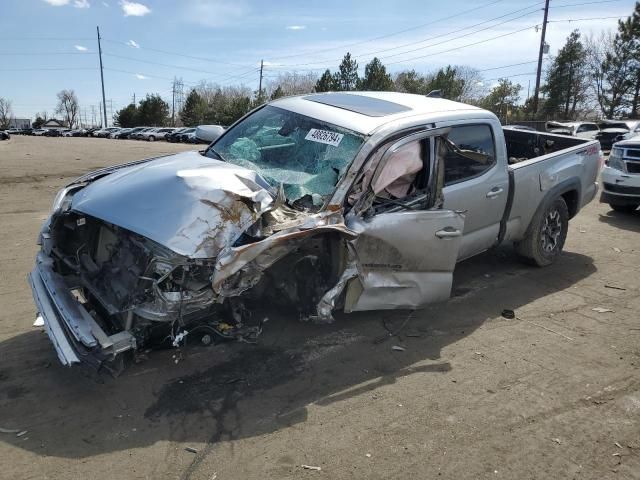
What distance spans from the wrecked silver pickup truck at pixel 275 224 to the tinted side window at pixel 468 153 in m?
0.02

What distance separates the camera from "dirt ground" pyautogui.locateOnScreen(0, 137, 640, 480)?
279 centimetres

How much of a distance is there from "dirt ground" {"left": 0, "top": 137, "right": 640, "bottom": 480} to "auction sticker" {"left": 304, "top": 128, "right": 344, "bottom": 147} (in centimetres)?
158

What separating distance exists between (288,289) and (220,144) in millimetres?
1822

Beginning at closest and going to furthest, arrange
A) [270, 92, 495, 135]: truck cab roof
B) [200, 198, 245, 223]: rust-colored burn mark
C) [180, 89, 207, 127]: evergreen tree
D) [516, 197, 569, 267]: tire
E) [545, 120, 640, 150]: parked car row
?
1. [200, 198, 245, 223]: rust-colored burn mark
2. [270, 92, 495, 135]: truck cab roof
3. [516, 197, 569, 267]: tire
4. [545, 120, 640, 150]: parked car row
5. [180, 89, 207, 127]: evergreen tree

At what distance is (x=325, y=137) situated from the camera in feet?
14.0

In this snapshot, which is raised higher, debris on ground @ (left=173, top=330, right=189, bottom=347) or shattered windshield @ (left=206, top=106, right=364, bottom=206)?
shattered windshield @ (left=206, top=106, right=364, bottom=206)

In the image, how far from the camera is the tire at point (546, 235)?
5.83 metres

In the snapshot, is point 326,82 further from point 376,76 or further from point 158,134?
point 158,134

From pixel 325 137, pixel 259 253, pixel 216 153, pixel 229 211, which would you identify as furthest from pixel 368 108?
pixel 259 253

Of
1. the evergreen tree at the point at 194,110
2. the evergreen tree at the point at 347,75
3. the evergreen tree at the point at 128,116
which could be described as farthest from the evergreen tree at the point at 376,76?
the evergreen tree at the point at 128,116

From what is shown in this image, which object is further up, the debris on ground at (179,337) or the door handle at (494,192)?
the door handle at (494,192)

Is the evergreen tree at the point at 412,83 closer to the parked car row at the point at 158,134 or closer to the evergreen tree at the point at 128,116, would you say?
the parked car row at the point at 158,134

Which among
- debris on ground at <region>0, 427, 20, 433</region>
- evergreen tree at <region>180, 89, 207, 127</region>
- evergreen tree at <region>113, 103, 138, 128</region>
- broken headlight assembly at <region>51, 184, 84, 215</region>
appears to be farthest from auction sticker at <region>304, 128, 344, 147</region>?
evergreen tree at <region>113, 103, 138, 128</region>

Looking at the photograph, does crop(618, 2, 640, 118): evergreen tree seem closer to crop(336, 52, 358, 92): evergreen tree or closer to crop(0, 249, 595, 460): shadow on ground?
crop(336, 52, 358, 92): evergreen tree
